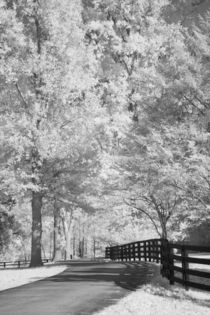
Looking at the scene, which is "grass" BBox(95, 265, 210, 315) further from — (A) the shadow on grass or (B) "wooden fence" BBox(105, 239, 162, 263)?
(B) "wooden fence" BBox(105, 239, 162, 263)

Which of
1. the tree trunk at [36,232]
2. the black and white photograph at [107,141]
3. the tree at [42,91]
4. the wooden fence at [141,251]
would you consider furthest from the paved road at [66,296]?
the tree trunk at [36,232]

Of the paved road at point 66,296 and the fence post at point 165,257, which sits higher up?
the fence post at point 165,257

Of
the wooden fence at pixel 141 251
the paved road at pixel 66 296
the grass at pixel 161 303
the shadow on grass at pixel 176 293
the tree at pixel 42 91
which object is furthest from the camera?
the tree at pixel 42 91

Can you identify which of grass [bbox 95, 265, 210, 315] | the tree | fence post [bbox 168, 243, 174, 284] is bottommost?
grass [bbox 95, 265, 210, 315]

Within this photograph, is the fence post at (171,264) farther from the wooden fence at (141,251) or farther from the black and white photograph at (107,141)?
the wooden fence at (141,251)

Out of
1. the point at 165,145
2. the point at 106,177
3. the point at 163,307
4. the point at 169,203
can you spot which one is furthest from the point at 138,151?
the point at 163,307

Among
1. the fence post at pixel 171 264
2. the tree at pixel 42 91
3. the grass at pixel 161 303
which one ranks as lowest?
the grass at pixel 161 303

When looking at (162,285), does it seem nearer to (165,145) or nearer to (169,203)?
(165,145)

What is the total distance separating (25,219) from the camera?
41.5m

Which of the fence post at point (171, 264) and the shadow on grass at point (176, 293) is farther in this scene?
the fence post at point (171, 264)

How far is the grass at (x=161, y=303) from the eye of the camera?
7.91 m

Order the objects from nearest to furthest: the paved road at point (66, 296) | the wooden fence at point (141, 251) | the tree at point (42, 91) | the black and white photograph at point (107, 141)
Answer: the paved road at point (66, 296), the black and white photograph at point (107, 141), the wooden fence at point (141, 251), the tree at point (42, 91)

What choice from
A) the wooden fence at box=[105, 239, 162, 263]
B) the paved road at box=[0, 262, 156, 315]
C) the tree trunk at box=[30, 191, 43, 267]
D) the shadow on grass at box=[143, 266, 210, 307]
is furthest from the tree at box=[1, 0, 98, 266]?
the shadow on grass at box=[143, 266, 210, 307]

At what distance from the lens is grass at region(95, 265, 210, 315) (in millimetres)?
7907
